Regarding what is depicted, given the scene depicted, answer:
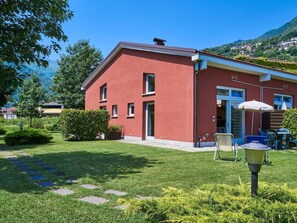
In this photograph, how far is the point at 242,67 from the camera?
13.4 metres

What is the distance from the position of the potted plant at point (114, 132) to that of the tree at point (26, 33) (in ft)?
31.9

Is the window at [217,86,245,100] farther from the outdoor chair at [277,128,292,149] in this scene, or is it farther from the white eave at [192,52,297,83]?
the outdoor chair at [277,128,292,149]

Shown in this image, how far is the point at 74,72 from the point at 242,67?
1073 inches

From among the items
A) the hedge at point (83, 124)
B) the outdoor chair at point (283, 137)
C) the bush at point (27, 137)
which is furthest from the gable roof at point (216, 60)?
the bush at point (27, 137)

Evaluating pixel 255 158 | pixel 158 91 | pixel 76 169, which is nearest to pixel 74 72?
pixel 158 91

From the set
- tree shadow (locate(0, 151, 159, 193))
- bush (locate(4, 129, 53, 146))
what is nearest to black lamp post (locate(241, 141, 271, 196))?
tree shadow (locate(0, 151, 159, 193))

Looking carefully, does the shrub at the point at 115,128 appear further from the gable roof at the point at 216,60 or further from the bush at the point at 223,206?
the bush at the point at 223,206

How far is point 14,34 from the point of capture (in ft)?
23.0

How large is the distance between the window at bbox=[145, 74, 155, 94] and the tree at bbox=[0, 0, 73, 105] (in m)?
7.72

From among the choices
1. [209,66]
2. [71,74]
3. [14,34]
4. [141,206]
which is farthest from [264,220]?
[71,74]

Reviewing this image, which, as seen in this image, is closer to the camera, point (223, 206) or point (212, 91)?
point (223, 206)

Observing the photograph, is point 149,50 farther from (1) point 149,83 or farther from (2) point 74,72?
(2) point 74,72

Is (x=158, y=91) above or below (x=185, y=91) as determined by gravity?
above

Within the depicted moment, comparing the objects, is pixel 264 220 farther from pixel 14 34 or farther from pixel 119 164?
pixel 14 34
